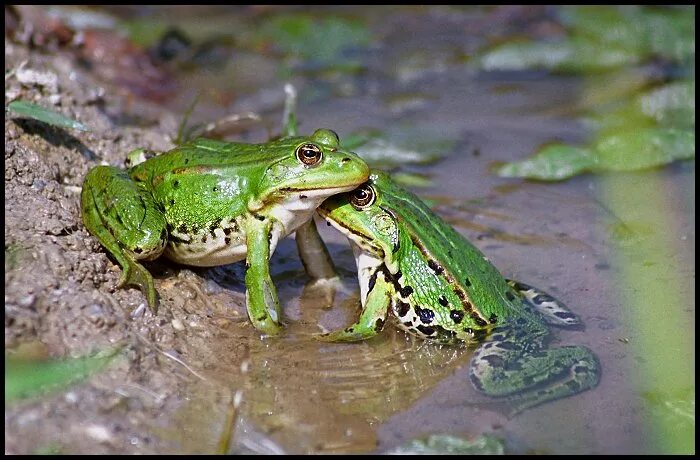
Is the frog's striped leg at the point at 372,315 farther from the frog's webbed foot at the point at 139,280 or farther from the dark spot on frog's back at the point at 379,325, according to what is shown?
the frog's webbed foot at the point at 139,280

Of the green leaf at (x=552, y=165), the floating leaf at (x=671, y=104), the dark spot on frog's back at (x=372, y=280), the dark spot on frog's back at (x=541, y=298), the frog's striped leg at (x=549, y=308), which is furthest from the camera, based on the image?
the floating leaf at (x=671, y=104)

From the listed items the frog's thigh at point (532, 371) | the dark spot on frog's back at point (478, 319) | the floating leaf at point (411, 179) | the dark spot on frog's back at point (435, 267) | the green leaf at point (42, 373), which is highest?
the green leaf at point (42, 373)

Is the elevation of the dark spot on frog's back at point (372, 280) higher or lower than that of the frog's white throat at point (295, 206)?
lower

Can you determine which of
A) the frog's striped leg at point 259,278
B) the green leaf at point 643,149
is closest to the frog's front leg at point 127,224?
the frog's striped leg at point 259,278

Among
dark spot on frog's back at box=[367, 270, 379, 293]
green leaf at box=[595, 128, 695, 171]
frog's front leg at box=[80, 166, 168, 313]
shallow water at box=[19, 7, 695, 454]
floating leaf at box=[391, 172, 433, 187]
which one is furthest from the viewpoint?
green leaf at box=[595, 128, 695, 171]

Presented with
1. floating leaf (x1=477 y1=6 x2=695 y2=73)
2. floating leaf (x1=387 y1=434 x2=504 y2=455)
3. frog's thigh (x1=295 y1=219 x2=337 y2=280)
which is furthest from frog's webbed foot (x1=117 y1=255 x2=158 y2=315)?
floating leaf (x1=477 y1=6 x2=695 y2=73)

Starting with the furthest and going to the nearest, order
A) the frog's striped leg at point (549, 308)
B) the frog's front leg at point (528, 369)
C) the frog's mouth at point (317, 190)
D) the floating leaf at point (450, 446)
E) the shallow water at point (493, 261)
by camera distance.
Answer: the frog's striped leg at point (549, 308) < the frog's mouth at point (317, 190) < the frog's front leg at point (528, 369) < the shallow water at point (493, 261) < the floating leaf at point (450, 446)

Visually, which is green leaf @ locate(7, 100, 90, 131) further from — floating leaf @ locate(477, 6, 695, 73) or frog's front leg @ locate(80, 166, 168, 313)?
floating leaf @ locate(477, 6, 695, 73)

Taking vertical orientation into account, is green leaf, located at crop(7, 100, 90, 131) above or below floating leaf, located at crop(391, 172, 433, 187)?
above

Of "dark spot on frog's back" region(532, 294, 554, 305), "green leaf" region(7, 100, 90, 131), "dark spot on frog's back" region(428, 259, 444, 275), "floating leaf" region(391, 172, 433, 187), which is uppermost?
"green leaf" region(7, 100, 90, 131)
